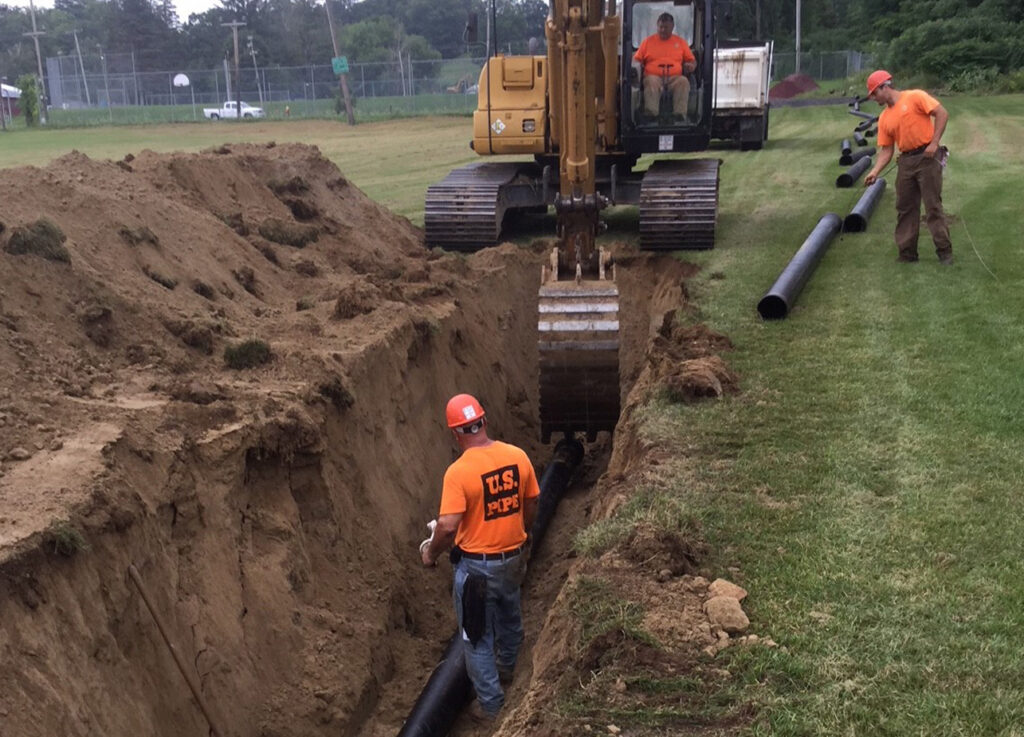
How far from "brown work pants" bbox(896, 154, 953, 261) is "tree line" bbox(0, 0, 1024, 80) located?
35411 millimetres

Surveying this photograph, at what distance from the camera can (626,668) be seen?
208 inches

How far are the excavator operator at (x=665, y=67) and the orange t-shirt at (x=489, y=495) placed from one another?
8567mm

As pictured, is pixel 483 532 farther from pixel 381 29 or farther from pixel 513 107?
pixel 381 29

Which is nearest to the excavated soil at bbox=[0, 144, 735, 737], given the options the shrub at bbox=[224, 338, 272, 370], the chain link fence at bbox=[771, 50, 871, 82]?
the shrub at bbox=[224, 338, 272, 370]

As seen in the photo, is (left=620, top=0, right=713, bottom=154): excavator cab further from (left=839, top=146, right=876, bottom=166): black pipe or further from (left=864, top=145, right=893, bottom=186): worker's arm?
(left=839, top=146, right=876, bottom=166): black pipe

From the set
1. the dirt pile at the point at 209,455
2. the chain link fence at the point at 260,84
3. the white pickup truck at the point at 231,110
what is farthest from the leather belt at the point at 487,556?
the white pickup truck at the point at 231,110

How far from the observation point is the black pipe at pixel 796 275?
1143 cm

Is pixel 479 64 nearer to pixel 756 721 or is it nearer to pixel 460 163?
pixel 460 163

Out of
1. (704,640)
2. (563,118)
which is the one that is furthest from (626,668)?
(563,118)

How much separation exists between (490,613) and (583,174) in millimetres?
5031

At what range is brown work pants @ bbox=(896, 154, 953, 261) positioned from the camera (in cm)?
1266

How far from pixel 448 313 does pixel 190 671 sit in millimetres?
6082

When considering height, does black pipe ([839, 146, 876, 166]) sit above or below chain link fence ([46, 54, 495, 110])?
below

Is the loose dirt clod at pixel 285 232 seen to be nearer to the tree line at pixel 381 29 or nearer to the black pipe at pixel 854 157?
the black pipe at pixel 854 157
